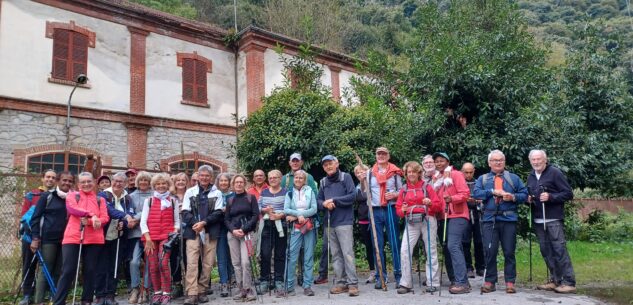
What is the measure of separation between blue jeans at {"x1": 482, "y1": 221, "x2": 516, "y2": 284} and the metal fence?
6618mm

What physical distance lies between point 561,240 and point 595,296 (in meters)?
0.79

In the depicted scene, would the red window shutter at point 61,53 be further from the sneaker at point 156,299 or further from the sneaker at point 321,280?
the sneaker at point 321,280

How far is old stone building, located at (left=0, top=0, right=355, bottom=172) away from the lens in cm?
1253

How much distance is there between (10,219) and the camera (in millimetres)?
6719

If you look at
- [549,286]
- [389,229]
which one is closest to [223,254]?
[389,229]

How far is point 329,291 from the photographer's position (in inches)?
232

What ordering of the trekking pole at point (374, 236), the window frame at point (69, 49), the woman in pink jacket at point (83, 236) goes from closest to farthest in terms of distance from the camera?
the woman in pink jacket at point (83, 236) → the trekking pole at point (374, 236) → the window frame at point (69, 49)

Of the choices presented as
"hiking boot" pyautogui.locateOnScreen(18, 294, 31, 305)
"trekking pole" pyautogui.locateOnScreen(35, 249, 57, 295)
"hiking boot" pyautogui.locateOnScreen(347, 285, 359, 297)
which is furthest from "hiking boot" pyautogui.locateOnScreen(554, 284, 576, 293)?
"hiking boot" pyautogui.locateOnScreen(18, 294, 31, 305)

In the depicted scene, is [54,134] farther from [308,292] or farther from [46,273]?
[308,292]

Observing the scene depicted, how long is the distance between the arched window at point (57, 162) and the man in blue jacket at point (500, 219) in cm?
1147

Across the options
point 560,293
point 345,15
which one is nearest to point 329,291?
point 560,293

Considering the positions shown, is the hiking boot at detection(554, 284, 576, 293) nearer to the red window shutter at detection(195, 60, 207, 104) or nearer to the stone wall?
the stone wall

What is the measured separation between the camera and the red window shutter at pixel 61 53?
13.1 m

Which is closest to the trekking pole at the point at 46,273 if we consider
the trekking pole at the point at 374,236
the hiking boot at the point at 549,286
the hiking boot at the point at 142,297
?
the hiking boot at the point at 142,297
